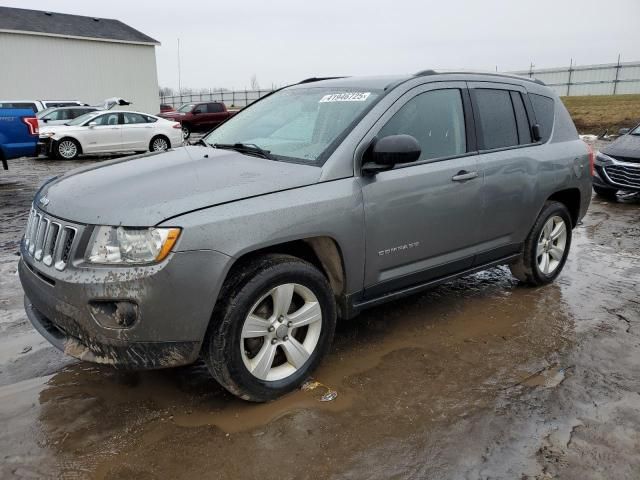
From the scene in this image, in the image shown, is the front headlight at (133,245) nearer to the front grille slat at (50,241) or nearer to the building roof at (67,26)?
the front grille slat at (50,241)

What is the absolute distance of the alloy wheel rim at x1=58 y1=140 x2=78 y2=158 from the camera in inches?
596

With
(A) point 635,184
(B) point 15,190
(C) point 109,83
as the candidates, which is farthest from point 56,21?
(A) point 635,184

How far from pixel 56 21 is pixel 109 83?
4311 mm

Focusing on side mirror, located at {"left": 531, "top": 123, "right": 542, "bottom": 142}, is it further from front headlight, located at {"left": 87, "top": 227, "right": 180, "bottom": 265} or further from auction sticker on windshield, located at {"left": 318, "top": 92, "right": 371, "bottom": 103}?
front headlight, located at {"left": 87, "top": 227, "right": 180, "bottom": 265}

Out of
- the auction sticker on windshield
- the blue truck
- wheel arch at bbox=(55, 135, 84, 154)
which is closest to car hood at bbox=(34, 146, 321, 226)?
the auction sticker on windshield

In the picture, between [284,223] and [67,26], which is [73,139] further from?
[67,26]

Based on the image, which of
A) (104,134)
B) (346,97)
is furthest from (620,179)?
(104,134)

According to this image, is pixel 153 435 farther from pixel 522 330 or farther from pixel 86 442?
pixel 522 330

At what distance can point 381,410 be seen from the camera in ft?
9.93

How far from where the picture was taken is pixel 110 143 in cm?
1571

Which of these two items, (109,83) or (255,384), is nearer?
(255,384)

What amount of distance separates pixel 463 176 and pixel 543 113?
5.06 ft

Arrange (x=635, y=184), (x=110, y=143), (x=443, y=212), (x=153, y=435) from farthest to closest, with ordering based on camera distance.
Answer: (x=110, y=143)
(x=635, y=184)
(x=443, y=212)
(x=153, y=435)

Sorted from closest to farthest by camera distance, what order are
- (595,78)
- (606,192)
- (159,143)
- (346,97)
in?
1. (346,97)
2. (606,192)
3. (159,143)
4. (595,78)
